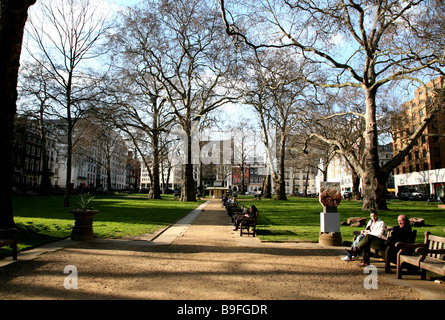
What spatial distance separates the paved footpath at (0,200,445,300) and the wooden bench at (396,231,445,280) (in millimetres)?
294

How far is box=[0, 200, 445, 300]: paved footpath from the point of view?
4680mm

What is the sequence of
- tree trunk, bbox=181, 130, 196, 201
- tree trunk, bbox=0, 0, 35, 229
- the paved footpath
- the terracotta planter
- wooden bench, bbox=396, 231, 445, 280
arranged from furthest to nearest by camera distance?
tree trunk, bbox=181, 130, 196, 201, the terracotta planter, tree trunk, bbox=0, 0, 35, 229, wooden bench, bbox=396, 231, 445, 280, the paved footpath

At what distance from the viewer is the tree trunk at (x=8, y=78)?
7984 millimetres

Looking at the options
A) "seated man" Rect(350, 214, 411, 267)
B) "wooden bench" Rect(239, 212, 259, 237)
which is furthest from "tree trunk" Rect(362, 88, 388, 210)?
"seated man" Rect(350, 214, 411, 267)

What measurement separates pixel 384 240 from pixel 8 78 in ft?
33.0

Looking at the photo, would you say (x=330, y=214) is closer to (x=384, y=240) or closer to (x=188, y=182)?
(x=384, y=240)

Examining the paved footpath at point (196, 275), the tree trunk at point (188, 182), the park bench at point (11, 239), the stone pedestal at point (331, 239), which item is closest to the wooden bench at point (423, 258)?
the paved footpath at point (196, 275)

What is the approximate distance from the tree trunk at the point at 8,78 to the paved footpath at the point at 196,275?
1970 millimetres

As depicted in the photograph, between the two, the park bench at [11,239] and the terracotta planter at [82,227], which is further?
the terracotta planter at [82,227]

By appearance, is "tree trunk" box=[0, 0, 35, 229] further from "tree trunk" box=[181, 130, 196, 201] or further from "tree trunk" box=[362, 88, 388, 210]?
"tree trunk" box=[181, 130, 196, 201]

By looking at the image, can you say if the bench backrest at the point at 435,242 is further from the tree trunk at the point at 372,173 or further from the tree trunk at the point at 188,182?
the tree trunk at the point at 188,182

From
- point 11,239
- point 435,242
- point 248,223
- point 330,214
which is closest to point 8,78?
point 11,239

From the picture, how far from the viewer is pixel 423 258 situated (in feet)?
18.1
